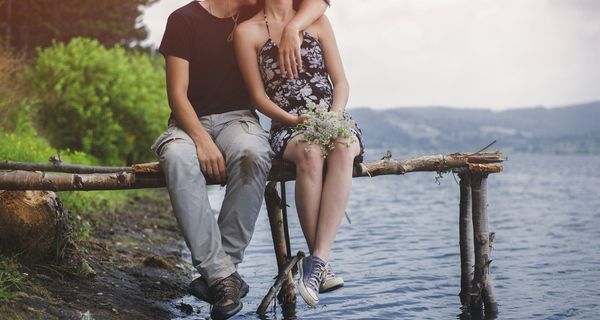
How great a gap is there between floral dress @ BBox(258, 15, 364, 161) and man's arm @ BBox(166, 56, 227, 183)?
0.62m

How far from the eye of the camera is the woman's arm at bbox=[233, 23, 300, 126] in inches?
241

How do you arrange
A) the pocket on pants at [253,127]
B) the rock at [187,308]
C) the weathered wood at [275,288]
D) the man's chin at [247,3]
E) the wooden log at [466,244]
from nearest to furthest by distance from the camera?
1. the pocket on pants at [253,127]
2. the man's chin at [247,3]
3. the weathered wood at [275,288]
4. the rock at [187,308]
5. the wooden log at [466,244]

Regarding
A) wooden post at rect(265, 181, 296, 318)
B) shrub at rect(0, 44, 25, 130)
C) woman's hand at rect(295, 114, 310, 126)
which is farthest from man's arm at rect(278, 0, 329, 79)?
shrub at rect(0, 44, 25, 130)

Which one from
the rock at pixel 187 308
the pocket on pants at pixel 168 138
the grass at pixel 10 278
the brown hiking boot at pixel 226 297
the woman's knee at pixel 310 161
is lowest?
the rock at pixel 187 308

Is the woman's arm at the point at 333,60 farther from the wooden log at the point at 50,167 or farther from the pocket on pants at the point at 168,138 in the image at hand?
the wooden log at the point at 50,167

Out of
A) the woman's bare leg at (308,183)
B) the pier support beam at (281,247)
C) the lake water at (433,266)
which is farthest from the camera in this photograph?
the lake water at (433,266)

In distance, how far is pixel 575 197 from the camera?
34125mm

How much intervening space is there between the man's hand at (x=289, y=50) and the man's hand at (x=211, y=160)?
3.14ft

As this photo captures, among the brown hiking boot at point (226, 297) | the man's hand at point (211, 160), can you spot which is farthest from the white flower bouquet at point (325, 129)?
the brown hiking boot at point (226, 297)

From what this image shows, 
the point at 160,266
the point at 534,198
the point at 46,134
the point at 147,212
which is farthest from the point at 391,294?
the point at 534,198

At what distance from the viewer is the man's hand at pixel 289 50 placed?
6.15 m

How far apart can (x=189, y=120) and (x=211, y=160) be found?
17.1 inches

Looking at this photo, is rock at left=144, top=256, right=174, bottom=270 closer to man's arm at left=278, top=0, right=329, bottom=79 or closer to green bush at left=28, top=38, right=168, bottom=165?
man's arm at left=278, top=0, right=329, bottom=79

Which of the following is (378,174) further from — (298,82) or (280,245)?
(280,245)
